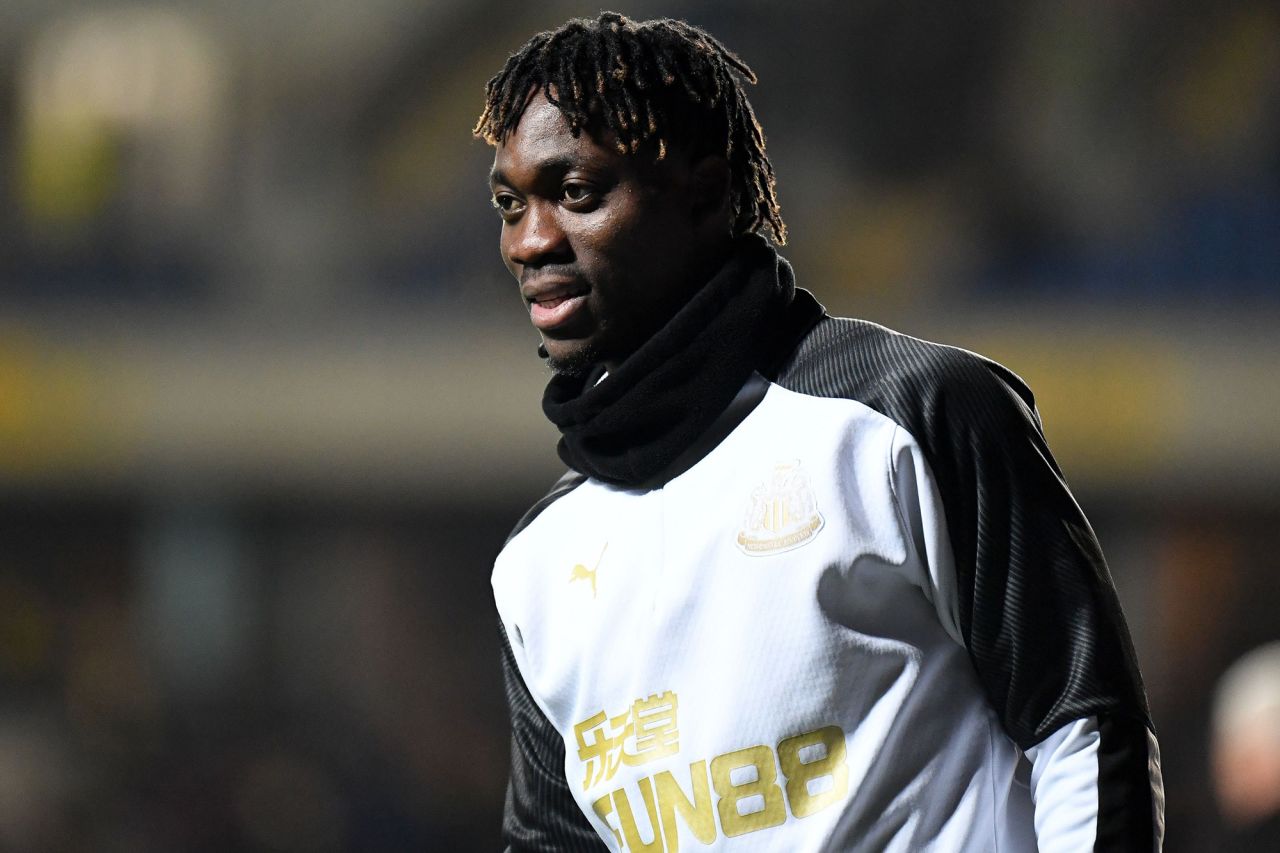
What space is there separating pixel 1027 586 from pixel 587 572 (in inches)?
24.9

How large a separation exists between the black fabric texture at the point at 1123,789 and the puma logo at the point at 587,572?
0.69 m

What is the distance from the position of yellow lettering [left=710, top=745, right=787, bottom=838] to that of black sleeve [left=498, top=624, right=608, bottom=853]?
0.96ft

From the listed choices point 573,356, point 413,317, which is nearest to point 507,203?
point 573,356

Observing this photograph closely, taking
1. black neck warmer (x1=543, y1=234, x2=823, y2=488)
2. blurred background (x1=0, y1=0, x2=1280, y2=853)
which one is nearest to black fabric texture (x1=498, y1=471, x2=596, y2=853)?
black neck warmer (x1=543, y1=234, x2=823, y2=488)

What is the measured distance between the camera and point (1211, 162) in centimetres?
1109

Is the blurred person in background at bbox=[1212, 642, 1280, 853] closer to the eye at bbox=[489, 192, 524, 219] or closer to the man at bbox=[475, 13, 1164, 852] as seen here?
the man at bbox=[475, 13, 1164, 852]

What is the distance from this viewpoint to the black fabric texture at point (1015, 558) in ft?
6.21

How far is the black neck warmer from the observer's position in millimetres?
2141

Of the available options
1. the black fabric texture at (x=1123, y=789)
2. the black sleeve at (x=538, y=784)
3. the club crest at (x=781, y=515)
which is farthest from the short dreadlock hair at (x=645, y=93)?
the black fabric texture at (x=1123, y=789)

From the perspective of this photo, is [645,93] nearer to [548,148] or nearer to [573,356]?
[548,148]

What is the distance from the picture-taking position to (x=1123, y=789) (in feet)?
6.09

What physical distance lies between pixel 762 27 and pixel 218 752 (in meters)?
5.73

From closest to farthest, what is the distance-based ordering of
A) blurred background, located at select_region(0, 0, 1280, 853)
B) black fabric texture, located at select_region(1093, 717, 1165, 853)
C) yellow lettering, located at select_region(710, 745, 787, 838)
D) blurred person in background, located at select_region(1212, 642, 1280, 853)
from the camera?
black fabric texture, located at select_region(1093, 717, 1165, 853), yellow lettering, located at select_region(710, 745, 787, 838), blurred person in background, located at select_region(1212, 642, 1280, 853), blurred background, located at select_region(0, 0, 1280, 853)

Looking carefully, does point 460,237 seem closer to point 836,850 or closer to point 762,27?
point 762,27
